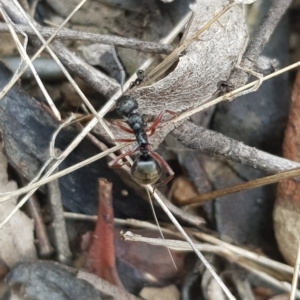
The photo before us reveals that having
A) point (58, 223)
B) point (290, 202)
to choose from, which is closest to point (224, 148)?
point (290, 202)

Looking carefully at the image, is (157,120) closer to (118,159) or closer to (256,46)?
(118,159)

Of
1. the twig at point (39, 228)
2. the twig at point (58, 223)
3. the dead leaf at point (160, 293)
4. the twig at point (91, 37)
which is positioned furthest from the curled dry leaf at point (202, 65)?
the dead leaf at point (160, 293)

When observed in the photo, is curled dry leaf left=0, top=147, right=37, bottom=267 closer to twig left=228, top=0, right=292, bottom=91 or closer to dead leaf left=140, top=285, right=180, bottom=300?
dead leaf left=140, top=285, right=180, bottom=300

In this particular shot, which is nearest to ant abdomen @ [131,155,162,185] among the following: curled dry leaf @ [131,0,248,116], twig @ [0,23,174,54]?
curled dry leaf @ [131,0,248,116]

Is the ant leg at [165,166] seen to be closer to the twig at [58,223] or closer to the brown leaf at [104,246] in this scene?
the brown leaf at [104,246]

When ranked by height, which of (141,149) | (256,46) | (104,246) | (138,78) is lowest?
(104,246)

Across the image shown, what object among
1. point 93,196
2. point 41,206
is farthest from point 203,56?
point 41,206

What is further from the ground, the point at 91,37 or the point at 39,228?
the point at 91,37

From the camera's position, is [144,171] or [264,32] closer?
[144,171]
